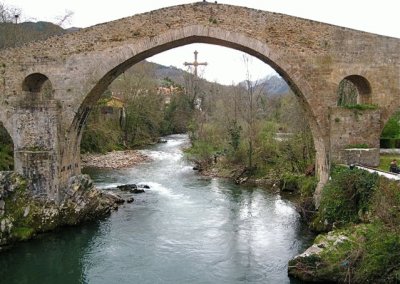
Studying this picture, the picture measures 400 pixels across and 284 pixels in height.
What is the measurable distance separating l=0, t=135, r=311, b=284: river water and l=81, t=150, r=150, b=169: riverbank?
738cm

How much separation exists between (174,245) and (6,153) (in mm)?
8631

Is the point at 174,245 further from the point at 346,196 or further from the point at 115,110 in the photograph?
the point at 115,110

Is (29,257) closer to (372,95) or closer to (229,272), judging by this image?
(229,272)

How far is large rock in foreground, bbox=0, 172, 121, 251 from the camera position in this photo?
11555 millimetres

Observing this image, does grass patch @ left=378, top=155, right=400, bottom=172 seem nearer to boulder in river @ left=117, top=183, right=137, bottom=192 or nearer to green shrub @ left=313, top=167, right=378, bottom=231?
green shrub @ left=313, top=167, right=378, bottom=231

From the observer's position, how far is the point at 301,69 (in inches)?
496

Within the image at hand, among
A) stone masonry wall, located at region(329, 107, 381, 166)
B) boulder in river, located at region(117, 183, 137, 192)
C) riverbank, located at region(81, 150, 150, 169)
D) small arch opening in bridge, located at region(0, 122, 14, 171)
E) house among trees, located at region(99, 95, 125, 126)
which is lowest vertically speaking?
boulder in river, located at region(117, 183, 137, 192)

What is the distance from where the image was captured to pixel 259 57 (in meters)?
13.1

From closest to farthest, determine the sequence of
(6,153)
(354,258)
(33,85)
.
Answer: (354,258) → (33,85) → (6,153)

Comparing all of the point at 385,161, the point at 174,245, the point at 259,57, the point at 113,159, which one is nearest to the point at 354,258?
the point at 174,245

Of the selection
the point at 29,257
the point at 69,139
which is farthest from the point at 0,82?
the point at 29,257

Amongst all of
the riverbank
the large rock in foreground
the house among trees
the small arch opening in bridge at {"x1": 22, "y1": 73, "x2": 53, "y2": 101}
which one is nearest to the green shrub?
the large rock in foreground

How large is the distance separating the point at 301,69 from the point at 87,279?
25.9ft

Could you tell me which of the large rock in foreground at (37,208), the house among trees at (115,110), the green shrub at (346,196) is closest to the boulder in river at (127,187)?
the large rock in foreground at (37,208)
